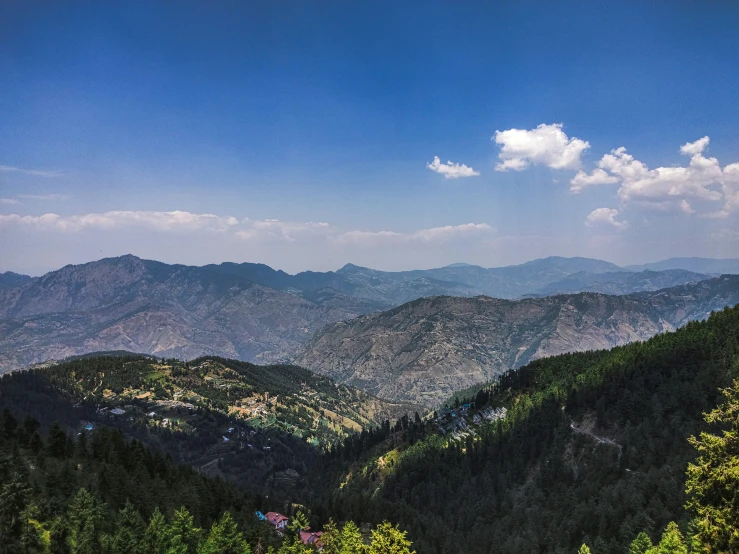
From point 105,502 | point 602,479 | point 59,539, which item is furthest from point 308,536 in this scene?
point 602,479

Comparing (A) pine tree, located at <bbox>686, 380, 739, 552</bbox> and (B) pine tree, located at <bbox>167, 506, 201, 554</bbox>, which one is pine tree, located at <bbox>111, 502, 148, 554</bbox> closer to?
(B) pine tree, located at <bbox>167, 506, 201, 554</bbox>

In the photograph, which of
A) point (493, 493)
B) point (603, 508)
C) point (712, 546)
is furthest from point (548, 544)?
point (712, 546)

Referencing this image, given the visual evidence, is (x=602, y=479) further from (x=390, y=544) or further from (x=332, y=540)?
(x=390, y=544)

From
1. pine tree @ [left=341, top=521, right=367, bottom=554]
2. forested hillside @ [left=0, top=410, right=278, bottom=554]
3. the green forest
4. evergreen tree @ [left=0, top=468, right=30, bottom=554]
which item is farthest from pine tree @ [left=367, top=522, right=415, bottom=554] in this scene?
evergreen tree @ [left=0, top=468, right=30, bottom=554]

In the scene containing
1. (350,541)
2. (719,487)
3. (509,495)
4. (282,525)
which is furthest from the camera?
(509,495)

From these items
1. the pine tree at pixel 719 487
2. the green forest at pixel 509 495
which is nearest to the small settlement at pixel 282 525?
the green forest at pixel 509 495

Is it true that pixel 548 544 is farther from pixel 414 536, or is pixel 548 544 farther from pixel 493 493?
pixel 493 493

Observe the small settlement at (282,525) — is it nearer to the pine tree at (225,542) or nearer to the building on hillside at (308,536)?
the building on hillside at (308,536)
